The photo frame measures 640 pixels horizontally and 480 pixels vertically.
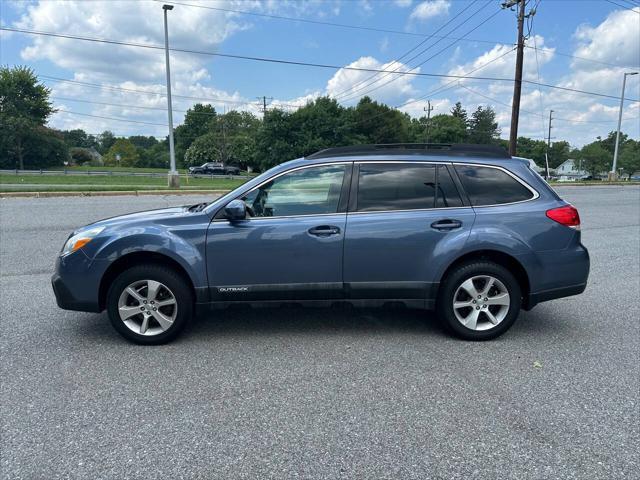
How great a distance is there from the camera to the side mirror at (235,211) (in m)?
3.65

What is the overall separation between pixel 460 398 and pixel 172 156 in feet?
70.2

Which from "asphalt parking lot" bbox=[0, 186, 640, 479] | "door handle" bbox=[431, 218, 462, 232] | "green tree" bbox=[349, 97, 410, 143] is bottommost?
"asphalt parking lot" bbox=[0, 186, 640, 479]

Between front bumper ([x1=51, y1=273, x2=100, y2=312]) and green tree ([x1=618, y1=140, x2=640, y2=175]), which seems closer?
front bumper ([x1=51, y1=273, x2=100, y2=312])

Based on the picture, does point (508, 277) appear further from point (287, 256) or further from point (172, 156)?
point (172, 156)

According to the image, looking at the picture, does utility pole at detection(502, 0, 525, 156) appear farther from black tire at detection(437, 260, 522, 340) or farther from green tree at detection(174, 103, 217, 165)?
green tree at detection(174, 103, 217, 165)

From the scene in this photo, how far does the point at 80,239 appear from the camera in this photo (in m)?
3.74

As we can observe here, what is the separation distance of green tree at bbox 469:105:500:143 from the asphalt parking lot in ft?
→ 324

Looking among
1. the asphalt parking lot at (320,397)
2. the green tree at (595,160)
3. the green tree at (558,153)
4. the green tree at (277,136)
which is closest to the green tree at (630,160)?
the green tree at (595,160)

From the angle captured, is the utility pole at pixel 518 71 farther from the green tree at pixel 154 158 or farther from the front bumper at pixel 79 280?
the green tree at pixel 154 158

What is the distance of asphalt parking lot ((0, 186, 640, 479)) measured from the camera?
2.34 meters

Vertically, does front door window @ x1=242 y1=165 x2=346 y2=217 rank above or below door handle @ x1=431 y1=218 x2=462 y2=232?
above

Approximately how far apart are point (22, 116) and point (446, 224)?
67.7 m

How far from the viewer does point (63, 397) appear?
117 inches

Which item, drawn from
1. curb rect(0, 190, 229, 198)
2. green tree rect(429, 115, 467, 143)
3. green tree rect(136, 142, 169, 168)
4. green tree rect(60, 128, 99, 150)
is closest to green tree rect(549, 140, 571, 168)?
green tree rect(429, 115, 467, 143)
